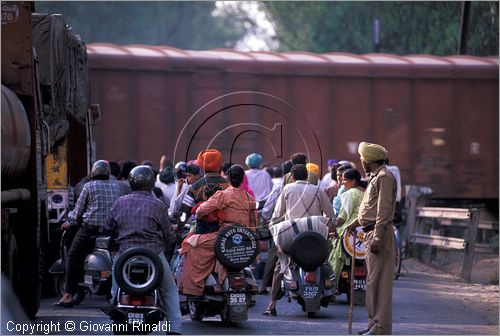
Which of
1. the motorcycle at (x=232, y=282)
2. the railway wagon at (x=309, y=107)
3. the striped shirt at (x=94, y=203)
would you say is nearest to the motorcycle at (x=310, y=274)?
the motorcycle at (x=232, y=282)

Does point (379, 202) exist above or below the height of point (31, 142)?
below

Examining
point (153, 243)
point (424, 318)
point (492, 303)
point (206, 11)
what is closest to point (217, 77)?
point (492, 303)

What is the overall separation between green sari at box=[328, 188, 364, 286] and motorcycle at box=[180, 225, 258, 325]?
2.30 metres

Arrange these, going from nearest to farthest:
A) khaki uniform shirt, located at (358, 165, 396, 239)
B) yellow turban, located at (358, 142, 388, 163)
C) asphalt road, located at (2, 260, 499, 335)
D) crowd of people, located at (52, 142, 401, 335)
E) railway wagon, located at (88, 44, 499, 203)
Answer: crowd of people, located at (52, 142, 401, 335) < khaki uniform shirt, located at (358, 165, 396, 239) < yellow turban, located at (358, 142, 388, 163) < asphalt road, located at (2, 260, 499, 335) < railway wagon, located at (88, 44, 499, 203)

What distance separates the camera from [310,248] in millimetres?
11617

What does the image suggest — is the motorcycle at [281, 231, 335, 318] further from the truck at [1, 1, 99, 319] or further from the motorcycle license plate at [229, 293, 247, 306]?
the truck at [1, 1, 99, 319]

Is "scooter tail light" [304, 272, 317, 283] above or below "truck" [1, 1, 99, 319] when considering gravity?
below

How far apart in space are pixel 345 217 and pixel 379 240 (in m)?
2.94

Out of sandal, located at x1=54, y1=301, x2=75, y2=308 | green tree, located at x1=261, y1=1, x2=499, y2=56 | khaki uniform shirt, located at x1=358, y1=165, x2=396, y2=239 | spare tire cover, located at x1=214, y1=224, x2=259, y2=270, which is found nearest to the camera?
khaki uniform shirt, located at x1=358, y1=165, x2=396, y2=239

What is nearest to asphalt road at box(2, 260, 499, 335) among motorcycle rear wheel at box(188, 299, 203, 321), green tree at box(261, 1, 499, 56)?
motorcycle rear wheel at box(188, 299, 203, 321)

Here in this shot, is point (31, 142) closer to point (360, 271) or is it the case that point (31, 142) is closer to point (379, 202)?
point (379, 202)

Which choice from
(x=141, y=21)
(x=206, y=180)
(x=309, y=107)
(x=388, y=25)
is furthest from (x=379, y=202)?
(x=141, y=21)

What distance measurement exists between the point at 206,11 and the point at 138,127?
47.5m

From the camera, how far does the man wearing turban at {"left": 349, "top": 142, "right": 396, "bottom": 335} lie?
10.3 metres
